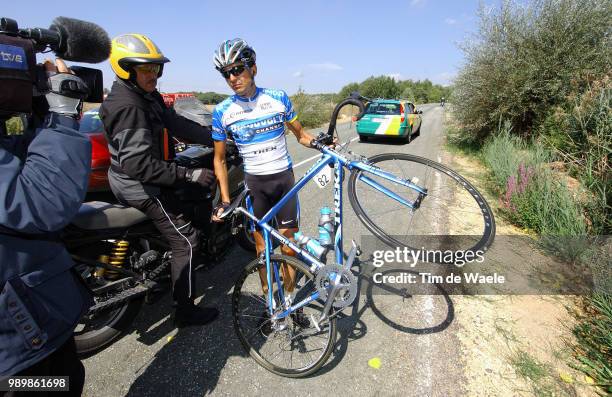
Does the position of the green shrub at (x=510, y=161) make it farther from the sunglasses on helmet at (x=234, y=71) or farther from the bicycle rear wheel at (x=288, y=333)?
the sunglasses on helmet at (x=234, y=71)

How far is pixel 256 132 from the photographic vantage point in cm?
270

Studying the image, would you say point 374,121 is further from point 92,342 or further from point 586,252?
point 92,342

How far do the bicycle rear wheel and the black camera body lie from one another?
1.63m

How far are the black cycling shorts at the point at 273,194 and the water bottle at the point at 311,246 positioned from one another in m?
0.67

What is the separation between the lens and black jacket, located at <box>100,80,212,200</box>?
232 centimetres

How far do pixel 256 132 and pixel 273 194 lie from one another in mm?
604

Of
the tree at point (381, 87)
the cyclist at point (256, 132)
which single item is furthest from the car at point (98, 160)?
the tree at point (381, 87)

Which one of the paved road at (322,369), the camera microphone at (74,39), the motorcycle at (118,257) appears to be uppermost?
the camera microphone at (74,39)

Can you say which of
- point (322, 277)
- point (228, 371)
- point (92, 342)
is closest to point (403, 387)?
point (322, 277)

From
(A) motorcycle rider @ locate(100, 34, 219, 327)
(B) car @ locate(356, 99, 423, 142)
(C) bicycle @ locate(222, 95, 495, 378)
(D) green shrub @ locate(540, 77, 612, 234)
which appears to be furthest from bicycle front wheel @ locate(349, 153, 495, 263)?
(B) car @ locate(356, 99, 423, 142)

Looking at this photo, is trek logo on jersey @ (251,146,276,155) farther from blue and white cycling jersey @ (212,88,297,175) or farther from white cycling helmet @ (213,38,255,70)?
white cycling helmet @ (213,38,255,70)

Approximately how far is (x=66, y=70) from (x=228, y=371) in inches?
94.0

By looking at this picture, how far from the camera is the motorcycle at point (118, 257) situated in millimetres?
2479

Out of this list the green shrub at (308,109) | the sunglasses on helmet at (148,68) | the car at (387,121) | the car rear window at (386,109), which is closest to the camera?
the sunglasses on helmet at (148,68)
